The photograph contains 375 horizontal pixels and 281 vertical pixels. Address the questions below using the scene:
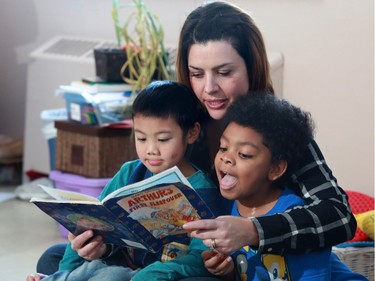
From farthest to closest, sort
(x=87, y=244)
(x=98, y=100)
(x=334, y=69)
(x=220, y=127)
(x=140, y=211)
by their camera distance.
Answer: (x=98, y=100) → (x=334, y=69) → (x=220, y=127) → (x=87, y=244) → (x=140, y=211)

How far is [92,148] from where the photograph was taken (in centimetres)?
359

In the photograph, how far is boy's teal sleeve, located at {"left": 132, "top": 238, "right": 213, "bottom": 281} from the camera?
5.97 ft

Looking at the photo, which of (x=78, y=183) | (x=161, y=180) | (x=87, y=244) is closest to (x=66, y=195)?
(x=87, y=244)

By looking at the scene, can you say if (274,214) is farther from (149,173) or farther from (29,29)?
(29,29)

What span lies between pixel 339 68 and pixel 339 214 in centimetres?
157

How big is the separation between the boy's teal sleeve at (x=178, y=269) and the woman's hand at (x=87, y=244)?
144 millimetres

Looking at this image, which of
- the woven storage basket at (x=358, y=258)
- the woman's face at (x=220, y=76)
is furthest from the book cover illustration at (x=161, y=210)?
the woven storage basket at (x=358, y=258)

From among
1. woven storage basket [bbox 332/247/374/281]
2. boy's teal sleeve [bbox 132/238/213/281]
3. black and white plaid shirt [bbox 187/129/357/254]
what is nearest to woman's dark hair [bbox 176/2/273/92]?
black and white plaid shirt [bbox 187/129/357/254]

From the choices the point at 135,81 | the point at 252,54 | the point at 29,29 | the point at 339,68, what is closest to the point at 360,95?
the point at 339,68

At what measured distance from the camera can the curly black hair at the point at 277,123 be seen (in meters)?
1.83

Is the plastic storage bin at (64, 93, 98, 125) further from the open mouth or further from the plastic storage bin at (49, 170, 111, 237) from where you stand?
the open mouth

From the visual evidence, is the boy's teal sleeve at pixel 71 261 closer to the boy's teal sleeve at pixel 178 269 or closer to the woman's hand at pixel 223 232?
the boy's teal sleeve at pixel 178 269

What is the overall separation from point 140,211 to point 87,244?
24 cm

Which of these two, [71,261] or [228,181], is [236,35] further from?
[71,261]
